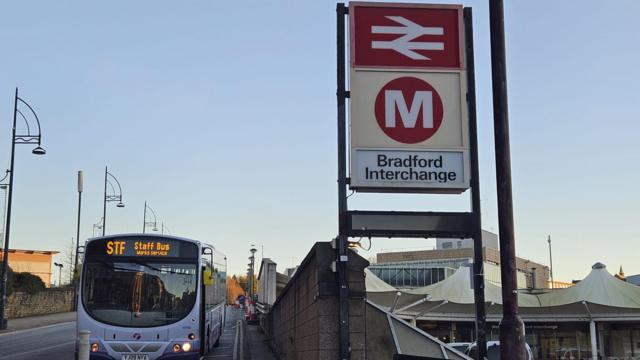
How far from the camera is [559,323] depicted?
148ft

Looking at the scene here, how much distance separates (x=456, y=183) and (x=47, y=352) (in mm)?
17625

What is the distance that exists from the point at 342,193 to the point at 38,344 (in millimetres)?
20478

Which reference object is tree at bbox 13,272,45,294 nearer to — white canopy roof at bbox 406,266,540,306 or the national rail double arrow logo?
white canopy roof at bbox 406,266,540,306

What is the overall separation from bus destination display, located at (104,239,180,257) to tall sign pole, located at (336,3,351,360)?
21.2 ft

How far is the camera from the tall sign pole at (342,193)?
926 cm

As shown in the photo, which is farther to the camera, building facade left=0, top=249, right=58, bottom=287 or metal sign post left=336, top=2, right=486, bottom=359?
building facade left=0, top=249, right=58, bottom=287

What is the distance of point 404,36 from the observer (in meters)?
10.3

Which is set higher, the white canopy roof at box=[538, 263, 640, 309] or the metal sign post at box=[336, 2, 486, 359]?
the metal sign post at box=[336, 2, 486, 359]

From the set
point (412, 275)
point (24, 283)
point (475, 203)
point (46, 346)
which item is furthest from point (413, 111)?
point (412, 275)

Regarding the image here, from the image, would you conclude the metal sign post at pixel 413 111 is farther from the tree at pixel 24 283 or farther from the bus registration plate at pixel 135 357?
the tree at pixel 24 283

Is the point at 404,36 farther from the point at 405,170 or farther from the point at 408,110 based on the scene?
the point at 405,170

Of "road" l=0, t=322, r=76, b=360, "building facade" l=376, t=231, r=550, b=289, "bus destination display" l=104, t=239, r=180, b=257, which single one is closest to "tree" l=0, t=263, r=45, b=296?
"road" l=0, t=322, r=76, b=360

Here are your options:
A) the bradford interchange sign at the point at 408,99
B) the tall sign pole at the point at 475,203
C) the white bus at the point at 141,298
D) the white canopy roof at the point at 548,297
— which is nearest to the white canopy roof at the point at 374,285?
the white canopy roof at the point at 548,297

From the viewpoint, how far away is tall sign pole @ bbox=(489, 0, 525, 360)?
6781 mm
